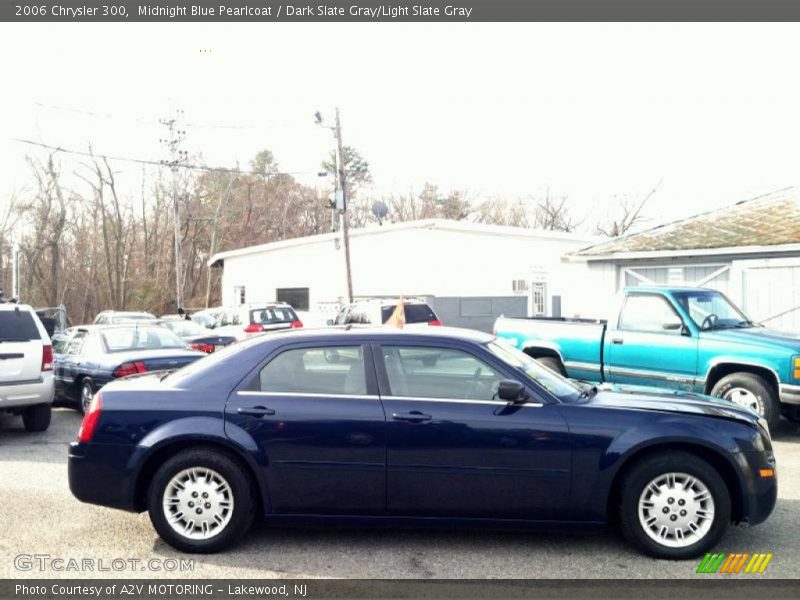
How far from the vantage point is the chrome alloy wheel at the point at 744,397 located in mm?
9664

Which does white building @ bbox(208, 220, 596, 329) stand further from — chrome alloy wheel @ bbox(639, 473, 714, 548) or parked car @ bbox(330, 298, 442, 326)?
chrome alloy wheel @ bbox(639, 473, 714, 548)

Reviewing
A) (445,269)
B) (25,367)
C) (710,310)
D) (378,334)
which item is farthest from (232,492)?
(445,269)

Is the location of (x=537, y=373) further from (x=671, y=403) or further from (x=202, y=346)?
(x=202, y=346)

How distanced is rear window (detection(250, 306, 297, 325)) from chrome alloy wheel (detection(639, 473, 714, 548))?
57.3ft

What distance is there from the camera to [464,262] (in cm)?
3033

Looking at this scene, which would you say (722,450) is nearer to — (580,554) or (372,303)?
(580,554)

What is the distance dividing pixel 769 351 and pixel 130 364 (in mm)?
8333

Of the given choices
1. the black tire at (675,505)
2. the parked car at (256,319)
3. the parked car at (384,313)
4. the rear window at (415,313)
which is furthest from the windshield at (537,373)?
the parked car at (256,319)

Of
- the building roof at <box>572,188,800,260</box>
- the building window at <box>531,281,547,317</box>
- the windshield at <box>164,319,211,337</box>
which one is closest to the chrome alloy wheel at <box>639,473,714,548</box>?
the building roof at <box>572,188,800,260</box>

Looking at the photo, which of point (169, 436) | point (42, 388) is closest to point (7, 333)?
point (42, 388)

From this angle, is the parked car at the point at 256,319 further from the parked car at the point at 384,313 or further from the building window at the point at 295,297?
the building window at the point at 295,297

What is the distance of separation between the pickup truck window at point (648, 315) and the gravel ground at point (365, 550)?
401 centimetres

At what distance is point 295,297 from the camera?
3531 centimetres

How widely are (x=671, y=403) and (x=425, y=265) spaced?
25.5m
